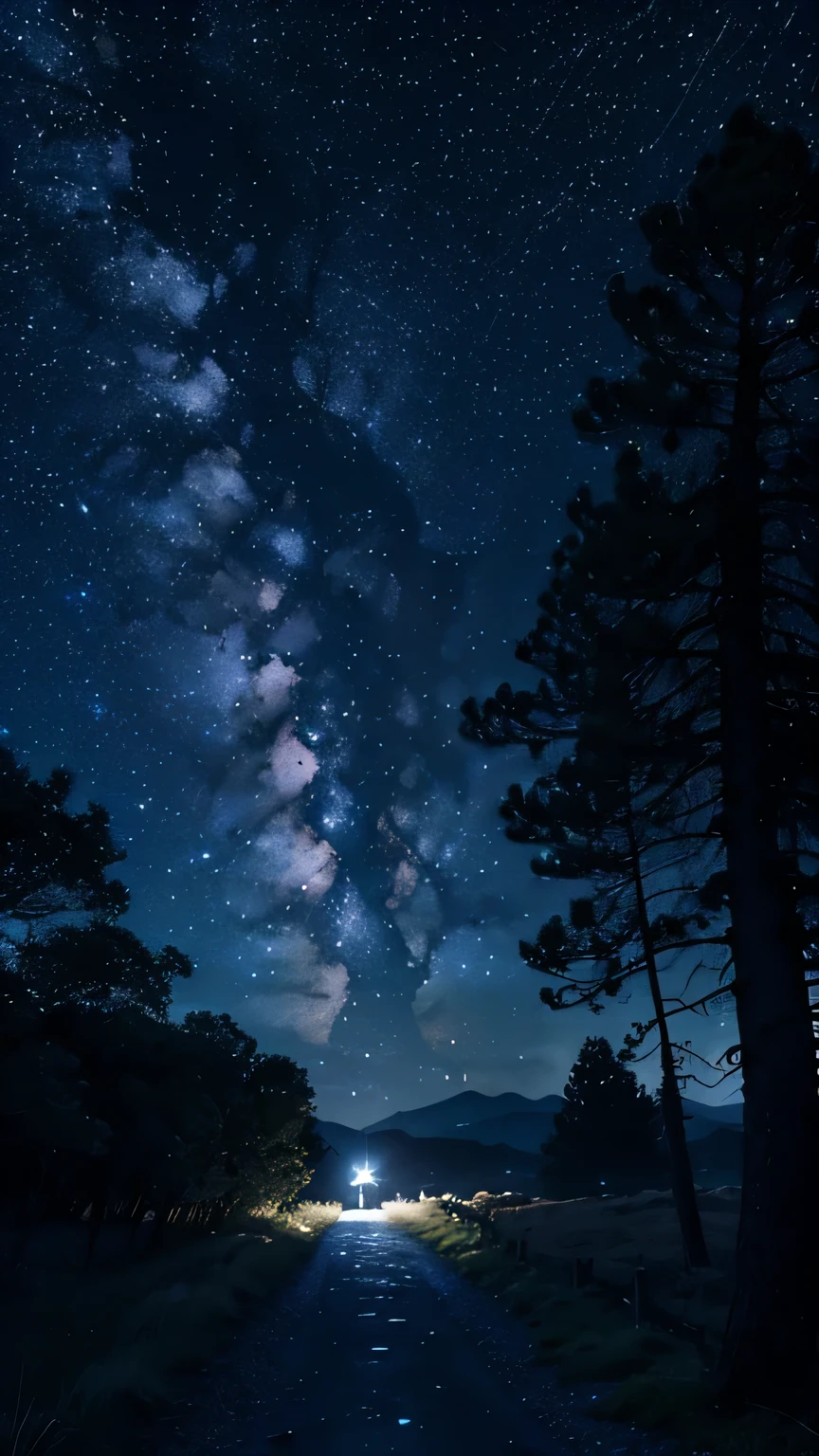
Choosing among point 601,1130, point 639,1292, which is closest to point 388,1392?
point 639,1292

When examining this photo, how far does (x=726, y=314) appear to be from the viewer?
1012cm

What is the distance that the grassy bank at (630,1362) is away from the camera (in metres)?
7.11

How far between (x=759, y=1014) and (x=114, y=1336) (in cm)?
1040

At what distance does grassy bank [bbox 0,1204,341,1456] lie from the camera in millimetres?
7473

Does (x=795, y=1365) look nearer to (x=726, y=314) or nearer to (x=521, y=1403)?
(x=521, y=1403)

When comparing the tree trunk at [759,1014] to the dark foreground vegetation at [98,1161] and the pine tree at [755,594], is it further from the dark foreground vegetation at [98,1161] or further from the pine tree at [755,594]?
the dark foreground vegetation at [98,1161]

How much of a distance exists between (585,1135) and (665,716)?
63143 millimetres

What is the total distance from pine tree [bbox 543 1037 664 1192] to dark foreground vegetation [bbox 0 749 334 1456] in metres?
41.4

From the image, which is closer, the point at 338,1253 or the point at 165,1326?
the point at 165,1326

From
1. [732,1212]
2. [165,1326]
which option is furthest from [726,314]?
[732,1212]

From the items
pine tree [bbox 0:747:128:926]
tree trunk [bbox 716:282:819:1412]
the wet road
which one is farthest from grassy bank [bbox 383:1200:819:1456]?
pine tree [bbox 0:747:128:926]

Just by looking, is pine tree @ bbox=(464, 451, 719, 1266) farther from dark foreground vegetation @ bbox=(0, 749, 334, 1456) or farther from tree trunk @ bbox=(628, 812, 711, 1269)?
dark foreground vegetation @ bbox=(0, 749, 334, 1456)

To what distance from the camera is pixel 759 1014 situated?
8.53 metres

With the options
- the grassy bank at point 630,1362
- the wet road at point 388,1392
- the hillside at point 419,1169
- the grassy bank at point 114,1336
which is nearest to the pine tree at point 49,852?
the grassy bank at point 114,1336
